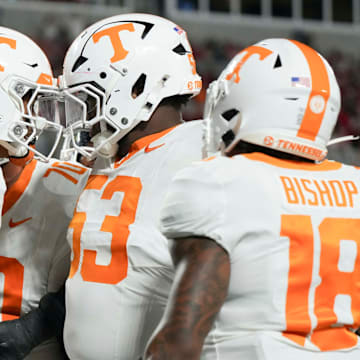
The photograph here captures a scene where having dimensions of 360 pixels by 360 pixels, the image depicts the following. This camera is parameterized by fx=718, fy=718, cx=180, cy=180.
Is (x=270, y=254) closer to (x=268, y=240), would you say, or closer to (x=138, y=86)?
(x=268, y=240)

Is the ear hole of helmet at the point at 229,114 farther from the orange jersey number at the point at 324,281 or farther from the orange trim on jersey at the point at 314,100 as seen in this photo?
the orange jersey number at the point at 324,281

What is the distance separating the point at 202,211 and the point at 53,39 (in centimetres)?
868

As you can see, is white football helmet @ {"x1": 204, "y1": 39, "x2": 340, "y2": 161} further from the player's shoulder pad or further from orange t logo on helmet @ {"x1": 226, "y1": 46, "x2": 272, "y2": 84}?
the player's shoulder pad

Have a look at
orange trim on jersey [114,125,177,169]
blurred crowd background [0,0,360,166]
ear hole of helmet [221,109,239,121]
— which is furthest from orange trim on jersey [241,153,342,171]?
blurred crowd background [0,0,360,166]

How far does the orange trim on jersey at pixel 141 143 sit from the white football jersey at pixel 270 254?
56cm

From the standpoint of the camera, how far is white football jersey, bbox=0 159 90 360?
221 cm

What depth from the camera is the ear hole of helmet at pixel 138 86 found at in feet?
6.41

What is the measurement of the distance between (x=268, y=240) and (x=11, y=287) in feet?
3.67

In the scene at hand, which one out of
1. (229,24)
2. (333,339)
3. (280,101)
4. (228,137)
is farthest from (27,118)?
(229,24)

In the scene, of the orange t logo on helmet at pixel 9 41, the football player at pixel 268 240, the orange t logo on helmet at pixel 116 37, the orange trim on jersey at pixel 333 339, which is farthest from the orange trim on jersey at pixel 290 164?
the orange t logo on helmet at pixel 9 41

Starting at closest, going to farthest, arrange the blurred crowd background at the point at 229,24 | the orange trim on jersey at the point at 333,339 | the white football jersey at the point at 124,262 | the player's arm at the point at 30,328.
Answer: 1. the orange trim on jersey at the point at 333,339
2. the white football jersey at the point at 124,262
3. the player's arm at the point at 30,328
4. the blurred crowd background at the point at 229,24

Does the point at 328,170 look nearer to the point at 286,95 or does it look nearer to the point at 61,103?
the point at 286,95

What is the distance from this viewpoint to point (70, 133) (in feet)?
6.51

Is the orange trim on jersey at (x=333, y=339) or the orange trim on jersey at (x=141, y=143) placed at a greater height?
the orange trim on jersey at (x=141, y=143)
